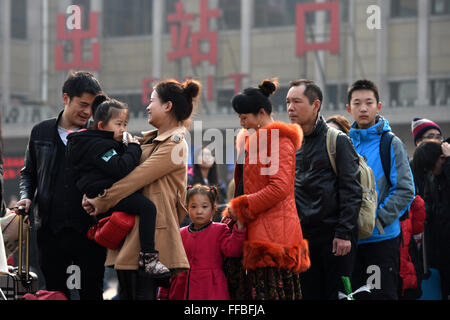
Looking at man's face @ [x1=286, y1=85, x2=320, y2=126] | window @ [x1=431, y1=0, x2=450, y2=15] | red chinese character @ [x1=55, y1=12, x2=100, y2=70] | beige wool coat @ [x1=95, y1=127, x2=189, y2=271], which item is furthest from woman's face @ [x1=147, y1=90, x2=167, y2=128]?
red chinese character @ [x1=55, y1=12, x2=100, y2=70]

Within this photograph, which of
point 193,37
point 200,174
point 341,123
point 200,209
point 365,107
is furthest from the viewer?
point 193,37

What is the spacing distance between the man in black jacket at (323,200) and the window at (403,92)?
21.3 m

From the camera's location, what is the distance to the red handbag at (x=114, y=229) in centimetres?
502

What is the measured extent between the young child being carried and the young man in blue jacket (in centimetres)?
187

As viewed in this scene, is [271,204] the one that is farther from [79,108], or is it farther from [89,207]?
[79,108]

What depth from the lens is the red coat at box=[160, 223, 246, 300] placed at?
5590 mm

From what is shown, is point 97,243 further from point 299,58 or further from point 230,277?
point 299,58

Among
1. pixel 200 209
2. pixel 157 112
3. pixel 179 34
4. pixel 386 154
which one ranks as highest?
pixel 179 34

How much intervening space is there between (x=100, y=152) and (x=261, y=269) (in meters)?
1.29

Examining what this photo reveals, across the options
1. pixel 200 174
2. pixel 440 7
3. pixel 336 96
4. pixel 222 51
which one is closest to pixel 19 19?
pixel 222 51

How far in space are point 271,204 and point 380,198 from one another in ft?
4.60

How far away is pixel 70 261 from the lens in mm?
5656

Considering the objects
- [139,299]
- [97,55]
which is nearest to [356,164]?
[139,299]

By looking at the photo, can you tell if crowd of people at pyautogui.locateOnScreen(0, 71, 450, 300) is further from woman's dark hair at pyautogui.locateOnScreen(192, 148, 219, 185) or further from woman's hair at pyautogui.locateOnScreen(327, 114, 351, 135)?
woman's dark hair at pyautogui.locateOnScreen(192, 148, 219, 185)
